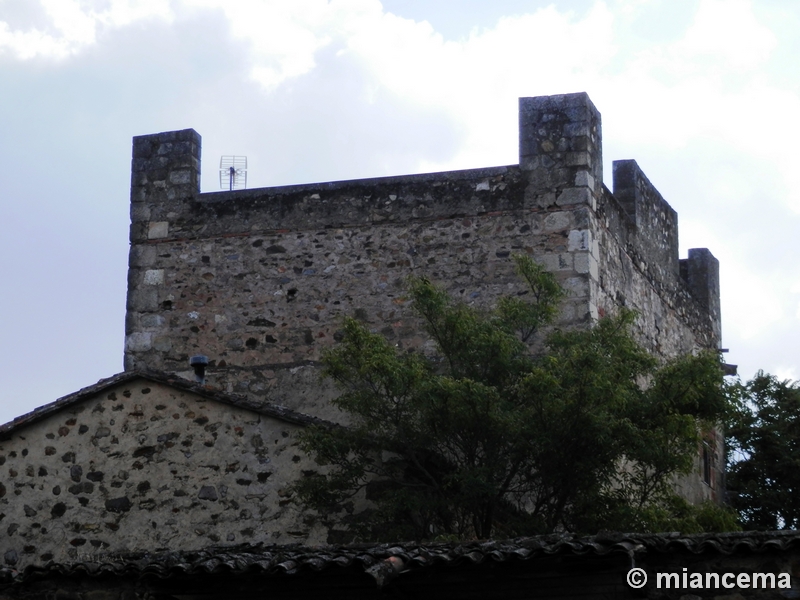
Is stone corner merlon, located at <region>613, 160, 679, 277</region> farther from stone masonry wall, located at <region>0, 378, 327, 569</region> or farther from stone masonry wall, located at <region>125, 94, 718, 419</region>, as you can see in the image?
stone masonry wall, located at <region>0, 378, 327, 569</region>

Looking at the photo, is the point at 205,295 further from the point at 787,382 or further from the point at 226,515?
the point at 787,382

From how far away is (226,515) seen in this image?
1152 cm

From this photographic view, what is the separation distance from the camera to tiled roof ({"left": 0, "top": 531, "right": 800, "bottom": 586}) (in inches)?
321

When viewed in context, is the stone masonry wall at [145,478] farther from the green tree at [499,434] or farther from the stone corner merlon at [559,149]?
the stone corner merlon at [559,149]

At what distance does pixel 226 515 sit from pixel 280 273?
13.7ft

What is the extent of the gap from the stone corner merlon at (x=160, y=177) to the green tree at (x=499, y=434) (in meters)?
4.62

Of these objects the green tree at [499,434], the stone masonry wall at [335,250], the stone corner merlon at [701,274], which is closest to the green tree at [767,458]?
the stone corner merlon at [701,274]

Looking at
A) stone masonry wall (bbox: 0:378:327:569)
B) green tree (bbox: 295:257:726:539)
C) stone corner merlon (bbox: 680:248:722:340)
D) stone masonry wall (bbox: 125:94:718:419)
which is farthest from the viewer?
stone corner merlon (bbox: 680:248:722:340)

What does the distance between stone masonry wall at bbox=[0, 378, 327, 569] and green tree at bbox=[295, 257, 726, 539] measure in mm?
433

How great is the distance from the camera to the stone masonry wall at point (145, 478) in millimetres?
11539

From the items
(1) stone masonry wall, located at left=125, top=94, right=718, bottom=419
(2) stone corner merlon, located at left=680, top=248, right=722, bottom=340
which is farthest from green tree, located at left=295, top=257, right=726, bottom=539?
(2) stone corner merlon, located at left=680, top=248, right=722, bottom=340

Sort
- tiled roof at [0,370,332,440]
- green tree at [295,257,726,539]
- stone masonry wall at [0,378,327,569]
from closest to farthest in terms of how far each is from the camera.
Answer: green tree at [295,257,726,539] → stone masonry wall at [0,378,327,569] → tiled roof at [0,370,332,440]

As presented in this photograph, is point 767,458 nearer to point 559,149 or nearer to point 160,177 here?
point 559,149

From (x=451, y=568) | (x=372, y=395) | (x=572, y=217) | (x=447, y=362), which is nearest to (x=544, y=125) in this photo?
(x=572, y=217)
